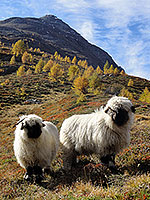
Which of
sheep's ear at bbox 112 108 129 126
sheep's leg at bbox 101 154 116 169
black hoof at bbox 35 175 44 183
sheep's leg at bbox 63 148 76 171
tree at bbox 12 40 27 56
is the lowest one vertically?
black hoof at bbox 35 175 44 183

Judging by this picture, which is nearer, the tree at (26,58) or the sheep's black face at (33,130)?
the sheep's black face at (33,130)

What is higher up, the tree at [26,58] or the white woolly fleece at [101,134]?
the tree at [26,58]

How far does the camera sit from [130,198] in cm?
305

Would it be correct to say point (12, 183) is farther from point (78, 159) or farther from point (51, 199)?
point (51, 199)

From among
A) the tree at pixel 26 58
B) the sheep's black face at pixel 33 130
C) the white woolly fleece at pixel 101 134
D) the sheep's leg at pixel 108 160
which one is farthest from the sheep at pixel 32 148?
the tree at pixel 26 58

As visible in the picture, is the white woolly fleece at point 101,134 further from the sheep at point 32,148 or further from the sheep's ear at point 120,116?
the sheep at point 32,148

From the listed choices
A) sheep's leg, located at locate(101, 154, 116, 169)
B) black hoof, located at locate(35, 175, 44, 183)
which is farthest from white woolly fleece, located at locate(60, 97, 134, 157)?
black hoof, located at locate(35, 175, 44, 183)

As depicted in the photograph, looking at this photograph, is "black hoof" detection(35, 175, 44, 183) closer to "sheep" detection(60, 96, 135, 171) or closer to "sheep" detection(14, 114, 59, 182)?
"sheep" detection(14, 114, 59, 182)

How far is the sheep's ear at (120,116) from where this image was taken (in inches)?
217

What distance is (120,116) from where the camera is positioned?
5.50 metres

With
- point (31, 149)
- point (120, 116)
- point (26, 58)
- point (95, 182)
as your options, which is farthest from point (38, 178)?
point (26, 58)

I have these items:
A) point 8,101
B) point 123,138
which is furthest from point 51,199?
point 8,101

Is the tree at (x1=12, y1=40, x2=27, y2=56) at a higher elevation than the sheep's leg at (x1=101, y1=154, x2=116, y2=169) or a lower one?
higher

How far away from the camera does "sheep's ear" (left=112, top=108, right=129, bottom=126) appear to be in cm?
550
